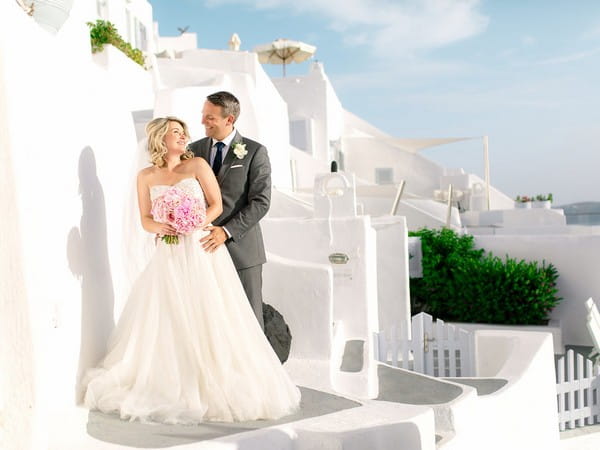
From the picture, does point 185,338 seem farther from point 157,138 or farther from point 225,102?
point 225,102

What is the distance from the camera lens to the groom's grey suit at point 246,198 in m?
4.14

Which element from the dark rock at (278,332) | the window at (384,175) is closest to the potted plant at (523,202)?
the window at (384,175)

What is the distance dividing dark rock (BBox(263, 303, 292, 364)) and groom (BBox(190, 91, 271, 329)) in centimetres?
120

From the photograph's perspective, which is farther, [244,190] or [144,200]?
[244,190]

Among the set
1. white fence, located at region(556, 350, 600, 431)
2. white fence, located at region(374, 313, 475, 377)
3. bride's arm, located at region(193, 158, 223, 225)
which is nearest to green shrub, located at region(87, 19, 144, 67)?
white fence, located at region(374, 313, 475, 377)

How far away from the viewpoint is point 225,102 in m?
4.01

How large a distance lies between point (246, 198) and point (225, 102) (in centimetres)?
70

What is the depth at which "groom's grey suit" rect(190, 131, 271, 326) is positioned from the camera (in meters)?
4.14

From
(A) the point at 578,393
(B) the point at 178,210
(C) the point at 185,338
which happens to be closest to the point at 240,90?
(A) the point at 578,393

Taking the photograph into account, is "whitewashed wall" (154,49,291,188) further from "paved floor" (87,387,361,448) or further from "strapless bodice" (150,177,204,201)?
"paved floor" (87,387,361,448)

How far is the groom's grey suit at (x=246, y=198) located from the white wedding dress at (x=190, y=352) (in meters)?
0.28

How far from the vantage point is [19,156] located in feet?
8.85

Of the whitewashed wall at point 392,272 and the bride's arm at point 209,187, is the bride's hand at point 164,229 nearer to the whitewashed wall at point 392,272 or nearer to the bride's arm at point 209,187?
the bride's arm at point 209,187

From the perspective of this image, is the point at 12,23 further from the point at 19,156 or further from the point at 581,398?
the point at 581,398
